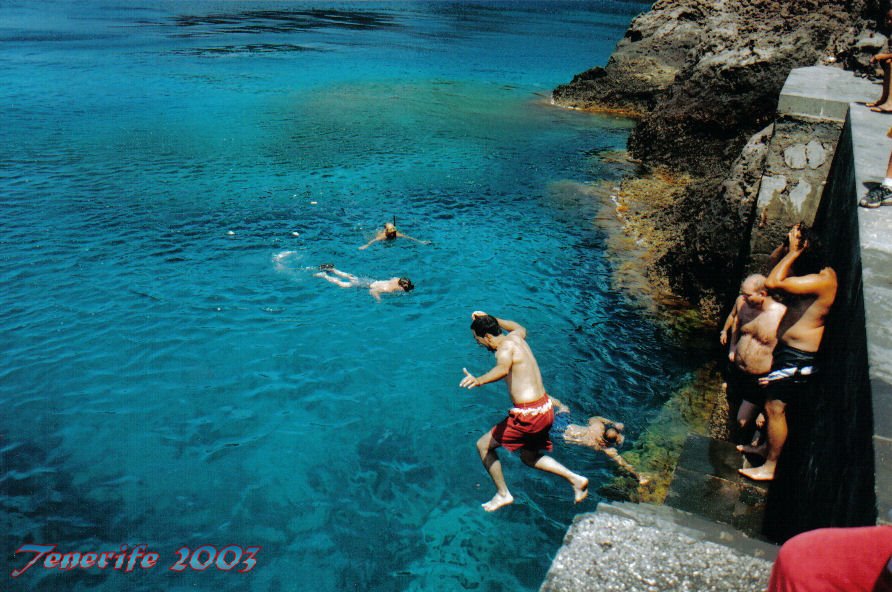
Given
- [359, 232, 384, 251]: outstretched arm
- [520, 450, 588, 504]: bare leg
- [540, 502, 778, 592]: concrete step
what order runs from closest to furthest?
[540, 502, 778, 592]: concrete step < [520, 450, 588, 504]: bare leg < [359, 232, 384, 251]: outstretched arm

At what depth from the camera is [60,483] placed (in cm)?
736

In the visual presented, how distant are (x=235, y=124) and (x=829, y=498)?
2505cm

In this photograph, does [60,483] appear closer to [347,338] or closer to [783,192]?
[347,338]

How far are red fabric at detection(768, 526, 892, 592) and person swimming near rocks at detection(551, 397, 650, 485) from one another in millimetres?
5155

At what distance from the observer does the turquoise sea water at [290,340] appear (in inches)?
267

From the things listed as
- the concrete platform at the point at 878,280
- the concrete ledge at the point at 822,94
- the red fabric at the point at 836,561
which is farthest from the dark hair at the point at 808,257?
the red fabric at the point at 836,561

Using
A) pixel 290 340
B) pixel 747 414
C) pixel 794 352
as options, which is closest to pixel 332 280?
pixel 290 340

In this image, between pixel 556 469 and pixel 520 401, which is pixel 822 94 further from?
pixel 556 469

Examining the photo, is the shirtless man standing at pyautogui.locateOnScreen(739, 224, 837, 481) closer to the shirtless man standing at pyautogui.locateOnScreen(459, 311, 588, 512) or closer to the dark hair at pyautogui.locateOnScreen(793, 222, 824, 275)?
the dark hair at pyautogui.locateOnScreen(793, 222, 824, 275)

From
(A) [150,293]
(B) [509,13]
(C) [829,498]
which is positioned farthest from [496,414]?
(B) [509,13]

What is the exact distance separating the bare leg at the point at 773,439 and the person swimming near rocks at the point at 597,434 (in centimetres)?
186

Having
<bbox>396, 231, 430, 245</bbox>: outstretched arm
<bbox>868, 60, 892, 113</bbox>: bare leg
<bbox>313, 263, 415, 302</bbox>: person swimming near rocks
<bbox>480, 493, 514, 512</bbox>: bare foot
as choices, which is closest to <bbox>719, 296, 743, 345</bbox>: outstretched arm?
<bbox>480, 493, 514, 512</bbox>: bare foot

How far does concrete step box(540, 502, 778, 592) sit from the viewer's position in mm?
3471

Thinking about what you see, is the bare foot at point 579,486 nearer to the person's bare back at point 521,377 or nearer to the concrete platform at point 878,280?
the person's bare back at point 521,377
